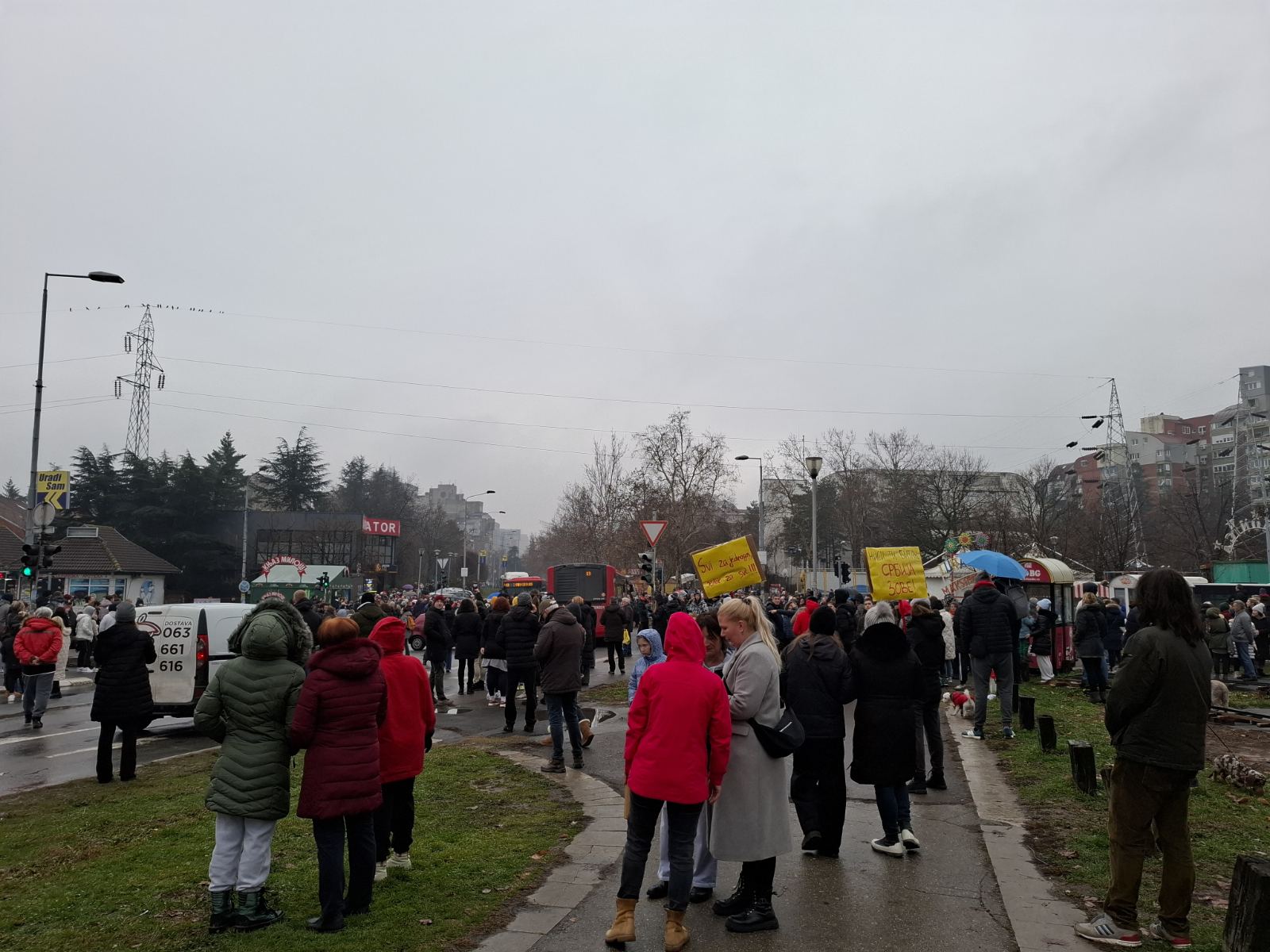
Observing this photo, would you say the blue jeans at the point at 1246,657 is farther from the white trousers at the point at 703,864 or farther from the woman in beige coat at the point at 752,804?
the woman in beige coat at the point at 752,804

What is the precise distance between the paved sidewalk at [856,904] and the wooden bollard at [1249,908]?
1086mm

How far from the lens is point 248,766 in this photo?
17.4 ft

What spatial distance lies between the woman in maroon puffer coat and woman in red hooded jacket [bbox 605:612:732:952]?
1558 mm

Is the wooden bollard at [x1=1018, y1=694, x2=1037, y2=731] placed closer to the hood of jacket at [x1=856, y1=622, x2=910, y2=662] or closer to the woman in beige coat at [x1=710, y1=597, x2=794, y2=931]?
the hood of jacket at [x1=856, y1=622, x2=910, y2=662]

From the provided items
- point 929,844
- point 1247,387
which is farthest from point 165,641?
point 1247,387

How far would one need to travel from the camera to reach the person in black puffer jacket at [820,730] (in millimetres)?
6590

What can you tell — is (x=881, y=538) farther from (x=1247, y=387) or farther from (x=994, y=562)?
(x=1247, y=387)

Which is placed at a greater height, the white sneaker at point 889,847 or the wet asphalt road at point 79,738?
the white sneaker at point 889,847

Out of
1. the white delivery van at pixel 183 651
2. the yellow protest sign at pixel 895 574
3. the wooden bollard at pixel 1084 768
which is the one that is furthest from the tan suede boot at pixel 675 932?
the yellow protest sign at pixel 895 574

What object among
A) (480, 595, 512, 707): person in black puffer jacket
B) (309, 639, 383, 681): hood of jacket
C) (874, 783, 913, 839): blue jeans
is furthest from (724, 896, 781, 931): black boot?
(480, 595, 512, 707): person in black puffer jacket

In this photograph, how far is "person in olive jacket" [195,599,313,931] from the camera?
5242mm

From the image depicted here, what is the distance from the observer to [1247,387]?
94688mm

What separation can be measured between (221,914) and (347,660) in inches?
62.1

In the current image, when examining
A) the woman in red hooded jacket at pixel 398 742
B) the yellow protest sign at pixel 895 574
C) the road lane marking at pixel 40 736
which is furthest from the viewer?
the yellow protest sign at pixel 895 574
